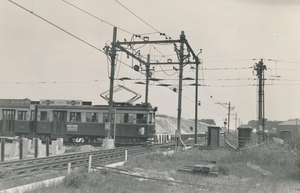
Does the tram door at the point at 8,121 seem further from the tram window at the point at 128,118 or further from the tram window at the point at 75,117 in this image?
the tram window at the point at 128,118

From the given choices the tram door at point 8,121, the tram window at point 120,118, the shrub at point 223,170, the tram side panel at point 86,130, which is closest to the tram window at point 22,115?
the tram door at point 8,121

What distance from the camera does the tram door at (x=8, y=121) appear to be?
28.1m

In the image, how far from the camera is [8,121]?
28.4 meters

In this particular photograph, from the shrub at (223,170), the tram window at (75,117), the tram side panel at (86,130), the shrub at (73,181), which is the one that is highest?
the tram window at (75,117)

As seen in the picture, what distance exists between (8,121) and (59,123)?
495 cm

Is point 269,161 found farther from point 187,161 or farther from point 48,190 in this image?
point 48,190

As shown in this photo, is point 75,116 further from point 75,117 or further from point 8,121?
point 8,121

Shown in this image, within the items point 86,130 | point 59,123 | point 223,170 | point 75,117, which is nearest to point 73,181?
point 223,170

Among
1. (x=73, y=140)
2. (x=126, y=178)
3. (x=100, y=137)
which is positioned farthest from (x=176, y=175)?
(x=73, y=140)

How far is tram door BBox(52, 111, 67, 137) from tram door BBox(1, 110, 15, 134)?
157 inches

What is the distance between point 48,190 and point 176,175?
5698 mm

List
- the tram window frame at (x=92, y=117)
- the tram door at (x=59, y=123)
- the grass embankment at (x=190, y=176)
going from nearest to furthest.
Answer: the grass embankment at (x=190, y=176)
the tram window frame at (x=92, y=117)
the tram door at (x=59, y=123)

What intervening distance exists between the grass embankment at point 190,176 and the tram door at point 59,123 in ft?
40.7

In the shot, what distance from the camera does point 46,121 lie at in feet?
90.0
